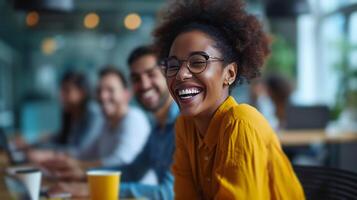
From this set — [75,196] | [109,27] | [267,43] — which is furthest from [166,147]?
[109,27]

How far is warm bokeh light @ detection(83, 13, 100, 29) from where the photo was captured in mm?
7063

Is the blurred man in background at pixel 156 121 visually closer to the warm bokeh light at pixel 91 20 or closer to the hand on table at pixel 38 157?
the hand on table at pixel 38 157

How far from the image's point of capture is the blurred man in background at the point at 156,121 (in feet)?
6.23

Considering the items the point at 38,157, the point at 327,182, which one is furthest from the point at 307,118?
the point at 327,182

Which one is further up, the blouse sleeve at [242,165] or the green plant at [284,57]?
the green plant at [284,57]

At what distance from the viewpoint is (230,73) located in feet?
4.20

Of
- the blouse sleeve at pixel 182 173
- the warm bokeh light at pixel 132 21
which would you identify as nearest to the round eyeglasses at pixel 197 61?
the blouse sleeve at pixel 182 173

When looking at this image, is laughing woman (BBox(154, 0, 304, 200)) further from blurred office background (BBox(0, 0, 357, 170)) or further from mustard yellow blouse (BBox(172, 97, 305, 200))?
blurred office background (BBox(0, 0, 357, 170))

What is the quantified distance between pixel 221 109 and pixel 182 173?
9.7 inches

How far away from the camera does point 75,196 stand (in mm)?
1665

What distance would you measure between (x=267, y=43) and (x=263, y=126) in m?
0.33

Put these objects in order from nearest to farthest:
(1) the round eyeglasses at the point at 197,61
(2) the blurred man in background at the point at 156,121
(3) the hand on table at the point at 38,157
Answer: (1) the round eyeglasses at the point at 197,61 → (2) the blurred man in background at the point at 156,121 → (3) the hand on table at the point at 38,157

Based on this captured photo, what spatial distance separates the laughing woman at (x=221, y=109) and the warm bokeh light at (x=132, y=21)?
575 centimetres

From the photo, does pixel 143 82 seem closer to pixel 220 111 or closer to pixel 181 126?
pixel 181 126
